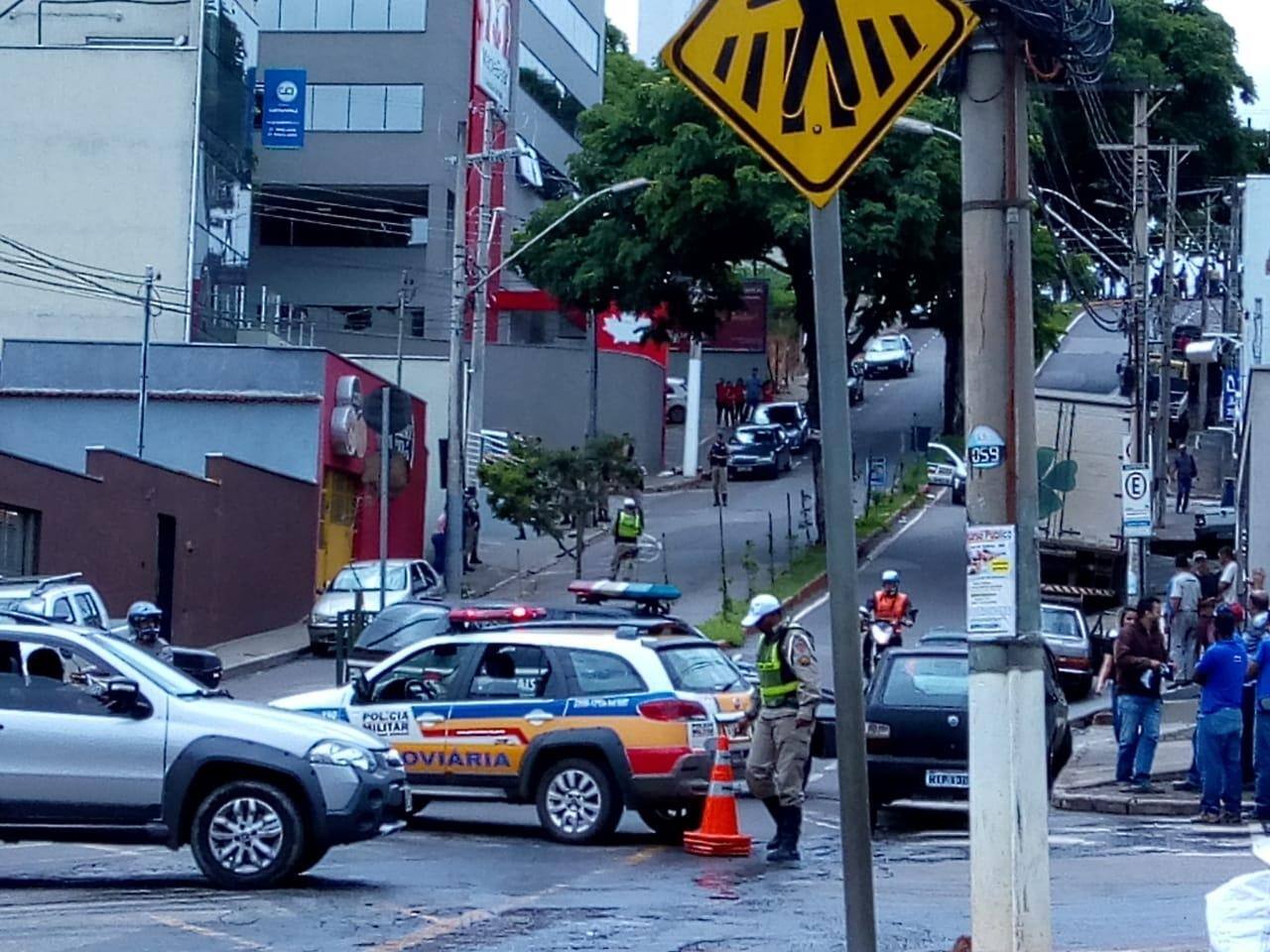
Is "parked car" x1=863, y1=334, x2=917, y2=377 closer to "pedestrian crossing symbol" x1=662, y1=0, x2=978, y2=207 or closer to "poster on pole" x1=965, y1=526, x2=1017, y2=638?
"poster on pole" x1=965, y1=526, x2=1017, y2=638

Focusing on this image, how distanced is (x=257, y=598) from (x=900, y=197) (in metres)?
13.9

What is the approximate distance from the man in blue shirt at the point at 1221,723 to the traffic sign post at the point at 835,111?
35.6ft

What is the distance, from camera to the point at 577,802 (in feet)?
49.1

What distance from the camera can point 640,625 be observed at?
16.2 meters

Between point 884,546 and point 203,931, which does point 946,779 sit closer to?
point 203,931

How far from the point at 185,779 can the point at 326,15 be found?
52.7 metres

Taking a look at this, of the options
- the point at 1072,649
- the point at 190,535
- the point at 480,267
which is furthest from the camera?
the point at 480,267

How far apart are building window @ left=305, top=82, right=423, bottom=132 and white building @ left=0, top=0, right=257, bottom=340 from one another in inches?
493

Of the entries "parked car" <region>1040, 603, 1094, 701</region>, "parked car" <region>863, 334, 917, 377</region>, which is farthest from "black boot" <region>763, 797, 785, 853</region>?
"parked car" <region>863, 334, 917, 377</region>

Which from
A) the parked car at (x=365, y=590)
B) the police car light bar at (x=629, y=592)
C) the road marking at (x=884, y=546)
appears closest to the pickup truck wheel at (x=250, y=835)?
the police car light bar at (x=629, y=592)

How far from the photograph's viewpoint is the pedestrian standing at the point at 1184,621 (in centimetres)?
2712

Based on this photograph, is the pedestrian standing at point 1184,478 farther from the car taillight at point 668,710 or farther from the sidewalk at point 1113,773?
the car taillight at point 668,710

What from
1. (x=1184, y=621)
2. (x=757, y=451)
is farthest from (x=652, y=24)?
(x=1184, y=621)

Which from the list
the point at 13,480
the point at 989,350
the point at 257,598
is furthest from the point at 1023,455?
the point at 257,598
